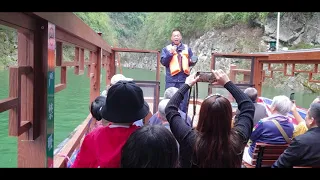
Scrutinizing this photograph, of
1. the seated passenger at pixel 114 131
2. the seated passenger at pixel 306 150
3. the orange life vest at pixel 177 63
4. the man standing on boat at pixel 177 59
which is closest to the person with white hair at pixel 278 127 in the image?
the seated passenger at pixel 306 150

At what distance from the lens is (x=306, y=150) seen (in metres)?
2.02

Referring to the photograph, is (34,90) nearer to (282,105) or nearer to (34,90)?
(34,90)

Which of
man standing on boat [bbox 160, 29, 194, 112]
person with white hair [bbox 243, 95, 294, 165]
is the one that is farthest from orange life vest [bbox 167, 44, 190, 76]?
person with white hair [bbox 243, 95, 294, 165]

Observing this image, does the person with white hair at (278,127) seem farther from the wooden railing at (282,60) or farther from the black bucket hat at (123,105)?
the wooden railing at (282,60)

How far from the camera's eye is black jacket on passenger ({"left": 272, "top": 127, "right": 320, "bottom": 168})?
2016mm

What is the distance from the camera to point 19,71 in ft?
4.63

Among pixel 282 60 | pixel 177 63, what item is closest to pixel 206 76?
pixel 177 63

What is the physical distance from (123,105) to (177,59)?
3110 millimetres

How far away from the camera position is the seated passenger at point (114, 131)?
1468 millimetres

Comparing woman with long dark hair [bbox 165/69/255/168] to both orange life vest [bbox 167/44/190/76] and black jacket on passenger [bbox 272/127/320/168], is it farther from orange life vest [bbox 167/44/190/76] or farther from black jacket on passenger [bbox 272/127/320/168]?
orange life vest [bbox 167/44/190/76]
